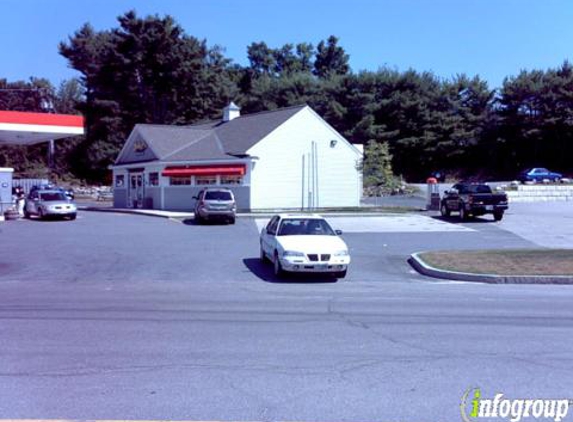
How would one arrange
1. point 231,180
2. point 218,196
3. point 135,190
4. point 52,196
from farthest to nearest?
1. point 135,190
2. point 231,180
3. point 52,196
4. point 218,196

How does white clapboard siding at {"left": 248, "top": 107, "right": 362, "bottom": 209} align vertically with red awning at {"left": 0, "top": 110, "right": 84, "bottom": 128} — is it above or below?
below

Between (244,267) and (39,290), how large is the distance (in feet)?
20.0

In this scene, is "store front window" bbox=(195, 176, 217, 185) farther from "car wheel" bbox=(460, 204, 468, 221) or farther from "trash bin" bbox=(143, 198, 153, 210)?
"car wheel" bbox=(460, 204, 468, 221)

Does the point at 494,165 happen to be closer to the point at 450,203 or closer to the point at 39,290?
the point at 450,203

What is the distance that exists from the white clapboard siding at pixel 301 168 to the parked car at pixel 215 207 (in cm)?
787

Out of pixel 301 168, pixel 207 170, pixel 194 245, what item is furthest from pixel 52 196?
pixel 301 168

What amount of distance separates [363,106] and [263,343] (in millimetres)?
65492

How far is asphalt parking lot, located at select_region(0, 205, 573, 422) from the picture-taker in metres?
6.25

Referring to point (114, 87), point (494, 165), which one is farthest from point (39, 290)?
point (494, 165)

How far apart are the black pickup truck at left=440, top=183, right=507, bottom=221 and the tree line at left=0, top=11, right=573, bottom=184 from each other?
3481 centimetres

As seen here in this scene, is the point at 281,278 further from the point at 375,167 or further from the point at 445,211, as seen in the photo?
the point at 375,167

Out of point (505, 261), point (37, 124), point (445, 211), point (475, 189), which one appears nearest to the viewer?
point (505, 261)

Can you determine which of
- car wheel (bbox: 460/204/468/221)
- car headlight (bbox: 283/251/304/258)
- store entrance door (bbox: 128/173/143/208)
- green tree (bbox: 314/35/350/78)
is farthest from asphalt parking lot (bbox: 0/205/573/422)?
green tree (bbox: 314/35/350/78)

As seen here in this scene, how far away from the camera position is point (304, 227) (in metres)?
18.4
